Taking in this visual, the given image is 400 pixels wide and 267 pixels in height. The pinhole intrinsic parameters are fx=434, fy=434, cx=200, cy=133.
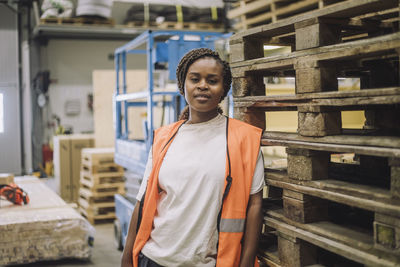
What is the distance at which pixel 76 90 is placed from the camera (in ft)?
44.3

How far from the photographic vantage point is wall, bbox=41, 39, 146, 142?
43.3ft

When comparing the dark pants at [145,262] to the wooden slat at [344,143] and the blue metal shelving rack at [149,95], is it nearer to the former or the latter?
the wooden slat at [344,143]

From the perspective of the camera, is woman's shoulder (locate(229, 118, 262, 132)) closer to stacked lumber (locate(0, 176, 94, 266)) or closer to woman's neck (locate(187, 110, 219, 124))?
woman's neck (locate(187, 110, 219, 124))

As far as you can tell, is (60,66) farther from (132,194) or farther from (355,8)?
(355,8)

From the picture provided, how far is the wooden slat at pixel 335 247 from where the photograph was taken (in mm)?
1606

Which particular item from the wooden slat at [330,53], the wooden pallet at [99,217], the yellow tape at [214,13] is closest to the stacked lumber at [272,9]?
the wooden slat at [330,53]

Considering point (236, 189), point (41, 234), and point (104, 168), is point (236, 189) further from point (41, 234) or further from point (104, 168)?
point (104, 168)

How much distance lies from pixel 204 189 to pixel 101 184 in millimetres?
5963

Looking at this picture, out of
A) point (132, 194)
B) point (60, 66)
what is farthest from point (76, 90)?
point (132, 194)

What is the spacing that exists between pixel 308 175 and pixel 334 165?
0.69m

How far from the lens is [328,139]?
1.92 m

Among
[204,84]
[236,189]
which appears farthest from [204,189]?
[204,84]

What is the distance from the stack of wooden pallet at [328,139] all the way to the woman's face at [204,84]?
0.20 m

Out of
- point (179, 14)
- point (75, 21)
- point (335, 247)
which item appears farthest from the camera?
point (179, 14)
